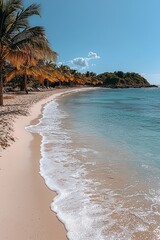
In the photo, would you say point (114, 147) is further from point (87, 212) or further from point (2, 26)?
point (2, 26)

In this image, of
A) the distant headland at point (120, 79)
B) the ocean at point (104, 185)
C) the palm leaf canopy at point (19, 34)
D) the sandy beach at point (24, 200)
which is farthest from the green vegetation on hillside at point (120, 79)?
the sandy beach at point (24, 200)

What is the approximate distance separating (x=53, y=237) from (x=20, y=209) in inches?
34.7

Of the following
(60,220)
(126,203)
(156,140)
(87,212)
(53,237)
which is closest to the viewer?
(53,237)

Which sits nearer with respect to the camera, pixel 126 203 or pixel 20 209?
pixel 20 209

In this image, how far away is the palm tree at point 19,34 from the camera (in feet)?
54.0

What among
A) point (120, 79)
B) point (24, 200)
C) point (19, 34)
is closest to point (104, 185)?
point (24, 200)

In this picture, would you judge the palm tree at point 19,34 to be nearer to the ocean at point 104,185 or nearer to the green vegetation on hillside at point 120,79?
the ocean at point 104,185

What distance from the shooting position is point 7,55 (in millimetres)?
17016

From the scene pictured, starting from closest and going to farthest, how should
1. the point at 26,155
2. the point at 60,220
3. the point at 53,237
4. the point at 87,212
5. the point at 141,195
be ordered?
1. the point at 53,237
2. the point at 60,220
3. the point at 87,212
4. the point at 141,195
5. the point at 26,155

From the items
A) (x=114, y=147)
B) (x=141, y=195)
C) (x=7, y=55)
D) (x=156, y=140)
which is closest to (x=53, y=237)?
(x=141, y=195)

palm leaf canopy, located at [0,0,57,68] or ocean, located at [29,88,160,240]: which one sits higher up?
palm leaf canopy, located at [0,0,57,68]

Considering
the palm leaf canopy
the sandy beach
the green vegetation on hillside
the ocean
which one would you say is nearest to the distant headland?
the green vegetation on hillside

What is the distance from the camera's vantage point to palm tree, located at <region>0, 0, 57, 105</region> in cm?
1645

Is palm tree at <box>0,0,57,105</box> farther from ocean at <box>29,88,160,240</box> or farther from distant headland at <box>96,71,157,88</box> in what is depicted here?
distant headland at <box>96,71,157,88</box>
